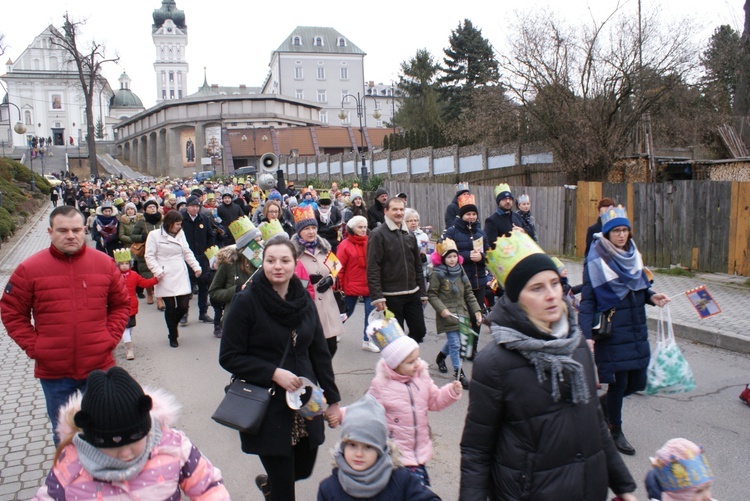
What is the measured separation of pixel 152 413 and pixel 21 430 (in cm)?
408

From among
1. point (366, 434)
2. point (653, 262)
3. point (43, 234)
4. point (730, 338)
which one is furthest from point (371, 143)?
point (366, 434)

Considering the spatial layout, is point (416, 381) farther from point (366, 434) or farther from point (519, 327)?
point (519, 327)

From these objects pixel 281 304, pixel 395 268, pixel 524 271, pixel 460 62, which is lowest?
pixel 395 268

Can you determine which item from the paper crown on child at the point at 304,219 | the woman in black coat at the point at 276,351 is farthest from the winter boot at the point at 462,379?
the woman in black coat at the point at 276,351

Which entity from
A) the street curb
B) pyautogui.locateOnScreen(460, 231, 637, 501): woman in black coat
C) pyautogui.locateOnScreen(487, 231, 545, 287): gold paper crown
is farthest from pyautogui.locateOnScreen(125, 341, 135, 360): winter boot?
the street curb

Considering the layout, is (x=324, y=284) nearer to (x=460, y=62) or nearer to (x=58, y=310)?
(x=58, y=310)

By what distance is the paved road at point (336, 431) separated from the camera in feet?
15.8

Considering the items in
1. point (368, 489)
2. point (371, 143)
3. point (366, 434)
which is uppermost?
point (371, 143)

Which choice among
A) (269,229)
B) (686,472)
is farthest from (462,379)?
(686,472)

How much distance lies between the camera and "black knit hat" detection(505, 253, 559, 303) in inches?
103

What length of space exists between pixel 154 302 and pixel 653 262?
33.6 feet

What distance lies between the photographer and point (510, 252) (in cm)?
283

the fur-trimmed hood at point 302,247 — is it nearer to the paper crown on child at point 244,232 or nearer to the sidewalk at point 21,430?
the paper crown on child at point 244,232

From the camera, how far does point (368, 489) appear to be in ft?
9.24
